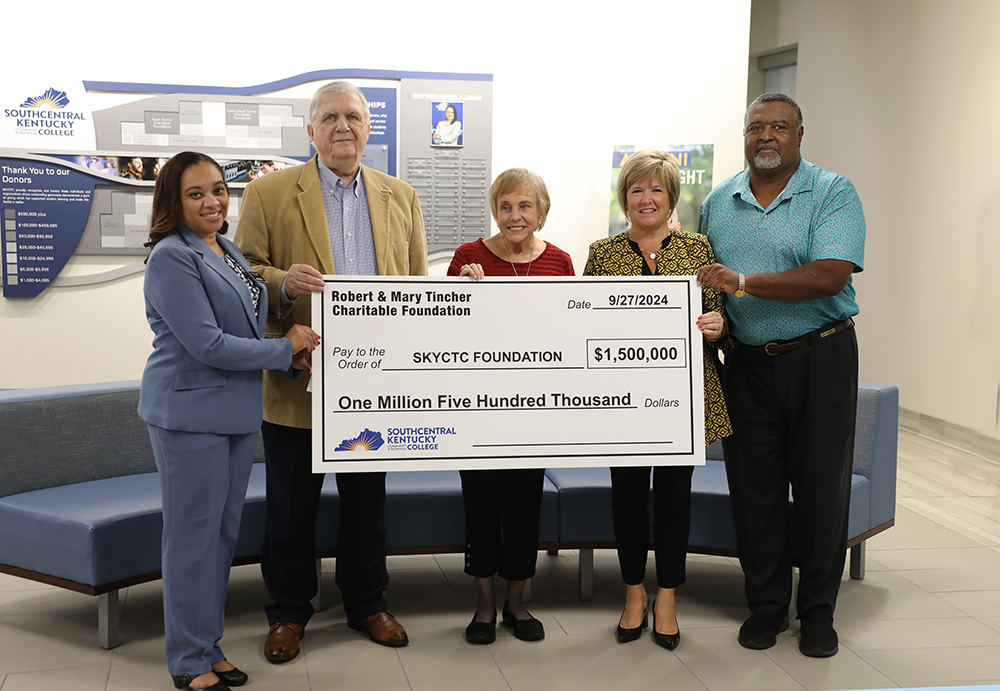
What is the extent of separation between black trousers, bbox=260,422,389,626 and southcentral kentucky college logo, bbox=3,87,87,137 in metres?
2.95

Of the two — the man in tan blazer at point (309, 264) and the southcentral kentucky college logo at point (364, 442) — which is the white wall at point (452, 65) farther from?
the southcentral kentucky college logo at point (364, 442)

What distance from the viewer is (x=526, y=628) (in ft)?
9.18

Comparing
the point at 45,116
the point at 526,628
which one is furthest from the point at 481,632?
the point at 45,116

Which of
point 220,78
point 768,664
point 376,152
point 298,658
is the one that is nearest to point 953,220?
point 376,152

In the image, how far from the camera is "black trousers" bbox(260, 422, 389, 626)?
261 cm

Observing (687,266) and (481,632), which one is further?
(481,632)

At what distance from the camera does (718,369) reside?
273 cm

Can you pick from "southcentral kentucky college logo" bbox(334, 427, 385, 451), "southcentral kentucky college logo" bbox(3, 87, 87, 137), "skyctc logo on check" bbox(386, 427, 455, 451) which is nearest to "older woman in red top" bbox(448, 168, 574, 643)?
"skyctc logo on check" bbox(386, 427, 455, 451)

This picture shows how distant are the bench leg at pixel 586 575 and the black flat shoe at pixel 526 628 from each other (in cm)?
38

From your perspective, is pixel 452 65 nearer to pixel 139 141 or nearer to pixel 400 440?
pixel 139 141

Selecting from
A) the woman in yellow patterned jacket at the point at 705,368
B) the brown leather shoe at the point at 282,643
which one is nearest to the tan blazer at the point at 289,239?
the brown leather shoe at the point at 282,643

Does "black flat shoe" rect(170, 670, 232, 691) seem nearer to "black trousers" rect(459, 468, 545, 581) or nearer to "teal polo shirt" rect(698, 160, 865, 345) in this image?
"black trousers" rect(459, 468, 545, 581)

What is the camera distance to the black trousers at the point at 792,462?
268 cm

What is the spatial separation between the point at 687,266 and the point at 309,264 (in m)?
1.19
